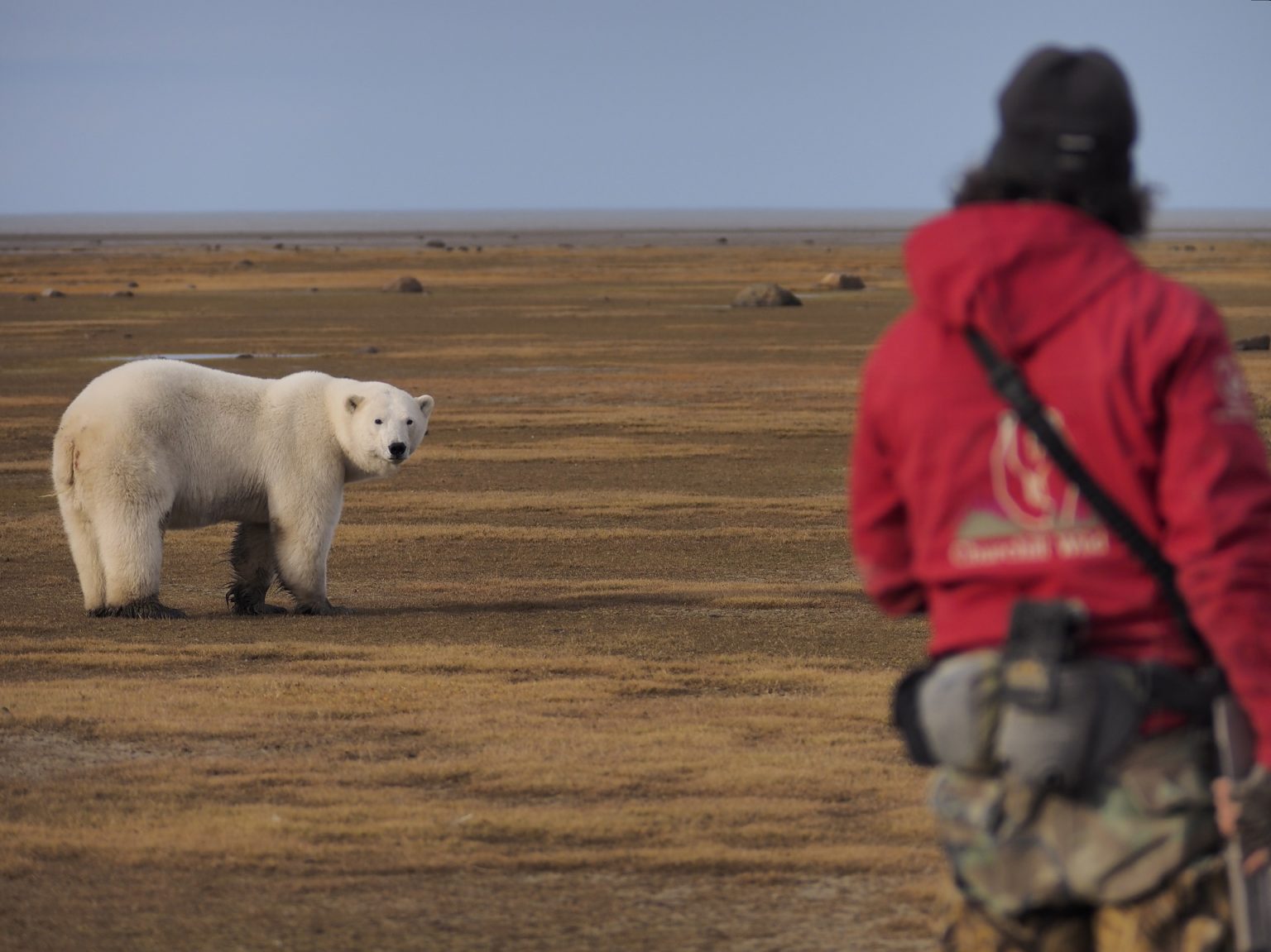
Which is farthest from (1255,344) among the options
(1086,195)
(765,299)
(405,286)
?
(405,286)

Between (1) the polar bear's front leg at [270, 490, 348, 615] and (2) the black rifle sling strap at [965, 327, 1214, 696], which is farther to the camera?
(1) the polar bear's front leg at [270, 490, 348, 615]

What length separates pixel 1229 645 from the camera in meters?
2.80

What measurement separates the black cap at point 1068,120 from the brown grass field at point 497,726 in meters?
2.97

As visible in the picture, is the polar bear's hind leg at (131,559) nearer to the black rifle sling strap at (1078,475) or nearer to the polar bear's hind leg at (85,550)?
the polar bear's hind leg at (85,550)

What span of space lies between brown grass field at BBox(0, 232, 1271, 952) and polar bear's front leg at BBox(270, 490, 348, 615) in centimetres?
22

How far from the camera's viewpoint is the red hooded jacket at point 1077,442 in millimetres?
2807

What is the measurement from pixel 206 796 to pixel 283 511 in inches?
175

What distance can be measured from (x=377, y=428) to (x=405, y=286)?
4793cm

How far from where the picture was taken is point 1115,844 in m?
2.92

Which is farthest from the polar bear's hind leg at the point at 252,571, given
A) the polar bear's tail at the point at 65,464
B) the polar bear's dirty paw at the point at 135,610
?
the polar bear's tail at the point at 65,464

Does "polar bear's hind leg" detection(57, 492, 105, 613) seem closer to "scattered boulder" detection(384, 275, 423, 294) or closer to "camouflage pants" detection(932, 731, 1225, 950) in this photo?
"camouflage pants" detection(932, 731, 1225, 950)

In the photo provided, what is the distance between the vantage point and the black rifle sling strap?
9.46 feet

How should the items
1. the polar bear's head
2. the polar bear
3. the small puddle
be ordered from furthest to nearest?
the small puddle < the polar bear's head < the polar bear

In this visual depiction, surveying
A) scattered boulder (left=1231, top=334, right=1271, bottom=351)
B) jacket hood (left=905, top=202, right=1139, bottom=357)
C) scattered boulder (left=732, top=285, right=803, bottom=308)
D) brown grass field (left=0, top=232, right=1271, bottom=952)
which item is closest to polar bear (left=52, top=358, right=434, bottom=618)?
brown grass field (left=0, top=232, right=1271, bottom=952)
